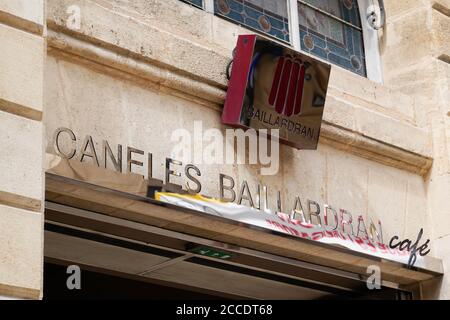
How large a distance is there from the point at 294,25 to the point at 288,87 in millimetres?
1355

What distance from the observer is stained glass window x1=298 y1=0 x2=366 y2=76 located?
1021 cm

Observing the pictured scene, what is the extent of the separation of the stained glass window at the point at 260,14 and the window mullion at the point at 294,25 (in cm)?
4

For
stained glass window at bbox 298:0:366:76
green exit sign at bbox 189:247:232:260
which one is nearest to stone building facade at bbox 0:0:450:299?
stained glass window at bbox 298:0:366:76

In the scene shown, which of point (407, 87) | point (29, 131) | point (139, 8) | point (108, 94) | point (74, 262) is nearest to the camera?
point (29, 131)

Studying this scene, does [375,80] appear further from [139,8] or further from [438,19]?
[139,8]

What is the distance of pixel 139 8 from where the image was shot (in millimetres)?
8312

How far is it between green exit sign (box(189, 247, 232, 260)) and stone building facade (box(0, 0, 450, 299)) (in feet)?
1.87

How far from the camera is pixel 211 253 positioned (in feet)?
28.5

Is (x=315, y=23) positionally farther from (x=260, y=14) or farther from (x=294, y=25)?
(x=260, y=14)

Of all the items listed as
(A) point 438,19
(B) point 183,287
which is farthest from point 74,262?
(A) point 438,19

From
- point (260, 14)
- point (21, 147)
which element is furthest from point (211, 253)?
point (21, 147)

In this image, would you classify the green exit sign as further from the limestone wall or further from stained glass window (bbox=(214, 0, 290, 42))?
the limestone wall

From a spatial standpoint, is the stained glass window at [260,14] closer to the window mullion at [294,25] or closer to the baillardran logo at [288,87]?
the window mullion at [294,25]
